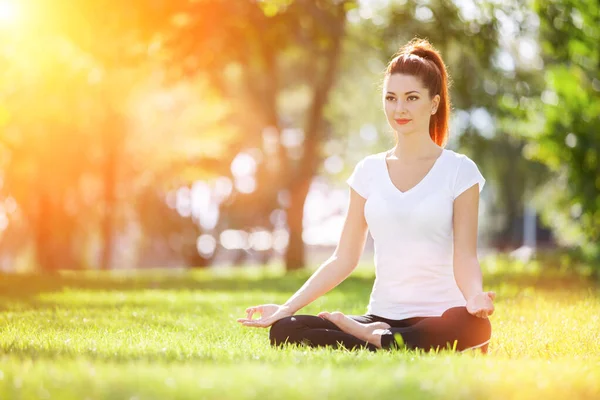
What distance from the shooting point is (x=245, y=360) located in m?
4.44

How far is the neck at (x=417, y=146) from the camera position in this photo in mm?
5660

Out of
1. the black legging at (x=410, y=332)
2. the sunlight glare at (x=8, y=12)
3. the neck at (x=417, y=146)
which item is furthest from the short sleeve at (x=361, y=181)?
the sunlight glare at (x=8, y=12)

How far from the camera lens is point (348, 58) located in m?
24.1

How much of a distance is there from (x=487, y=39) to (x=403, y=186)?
1213 centimetres

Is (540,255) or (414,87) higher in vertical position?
(414,87)

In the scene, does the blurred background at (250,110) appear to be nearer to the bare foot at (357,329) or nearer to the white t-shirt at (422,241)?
the white t-shirt at (422,241)

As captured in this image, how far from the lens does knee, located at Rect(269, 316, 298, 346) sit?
17.6ft

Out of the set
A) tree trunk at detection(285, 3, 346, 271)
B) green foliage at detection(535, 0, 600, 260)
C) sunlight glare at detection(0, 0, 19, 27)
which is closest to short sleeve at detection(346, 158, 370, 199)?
green foliage at detection(535, 0, 600, 260)

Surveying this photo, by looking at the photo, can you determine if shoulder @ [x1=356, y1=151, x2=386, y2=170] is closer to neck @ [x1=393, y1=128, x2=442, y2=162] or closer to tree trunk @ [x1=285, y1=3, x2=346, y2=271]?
neck @ [x1=393, y1=128, x2=442, y2=162]

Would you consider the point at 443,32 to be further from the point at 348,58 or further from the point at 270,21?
the point at 348,58

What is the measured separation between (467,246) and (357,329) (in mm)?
847

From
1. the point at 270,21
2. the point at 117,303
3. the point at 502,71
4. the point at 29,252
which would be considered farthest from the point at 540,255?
the point at 29,252

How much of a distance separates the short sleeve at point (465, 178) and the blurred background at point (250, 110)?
46.9 inches

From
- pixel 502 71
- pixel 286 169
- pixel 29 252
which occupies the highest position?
pixel 502 71
